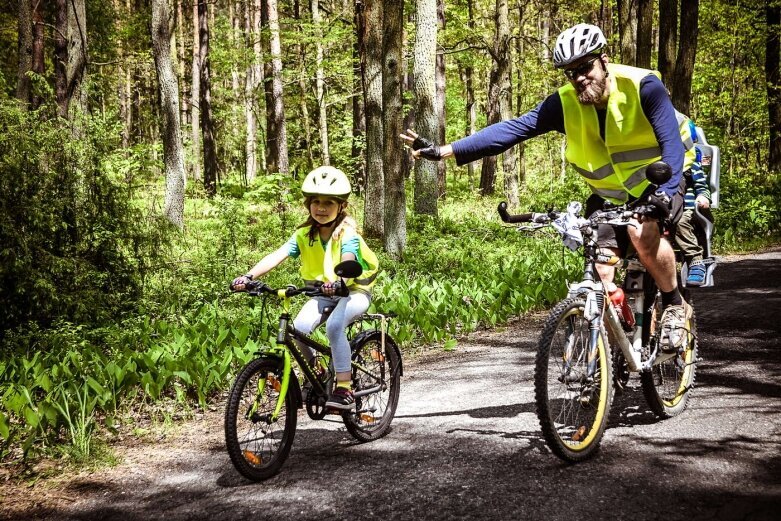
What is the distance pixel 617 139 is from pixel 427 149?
46.2 inches

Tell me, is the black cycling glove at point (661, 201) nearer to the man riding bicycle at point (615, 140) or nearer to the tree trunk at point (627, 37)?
the man riding bicycle at point (615, 140)

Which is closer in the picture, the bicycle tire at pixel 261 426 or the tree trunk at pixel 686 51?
the bicycle tire at pixel 261 426

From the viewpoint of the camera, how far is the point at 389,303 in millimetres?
8180

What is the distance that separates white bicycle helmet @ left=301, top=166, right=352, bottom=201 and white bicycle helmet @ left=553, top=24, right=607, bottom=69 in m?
1.49

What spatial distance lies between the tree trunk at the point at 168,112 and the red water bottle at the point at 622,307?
13.1 metres

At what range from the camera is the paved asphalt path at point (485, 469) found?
3.45 metres

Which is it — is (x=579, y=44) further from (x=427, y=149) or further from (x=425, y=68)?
(x=425, y=68)

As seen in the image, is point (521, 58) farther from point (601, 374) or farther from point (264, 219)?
point (601, 374)

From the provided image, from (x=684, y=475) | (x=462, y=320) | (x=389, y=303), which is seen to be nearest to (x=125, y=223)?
(x=389, y=303)

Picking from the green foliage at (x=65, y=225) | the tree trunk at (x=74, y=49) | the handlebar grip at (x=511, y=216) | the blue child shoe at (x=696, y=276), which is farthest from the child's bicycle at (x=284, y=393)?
the tree trunk at (x=74, y=49)

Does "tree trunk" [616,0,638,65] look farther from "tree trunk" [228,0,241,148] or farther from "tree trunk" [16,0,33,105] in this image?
"tree trunk" [228,0,241,148]

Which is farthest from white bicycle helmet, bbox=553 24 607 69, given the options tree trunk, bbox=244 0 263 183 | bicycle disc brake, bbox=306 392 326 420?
tree trunk, bbox=244 0 263 183

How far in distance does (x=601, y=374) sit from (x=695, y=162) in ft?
6.29

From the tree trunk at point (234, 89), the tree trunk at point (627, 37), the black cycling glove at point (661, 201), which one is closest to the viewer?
the black cycling glove at point (661, 201)
